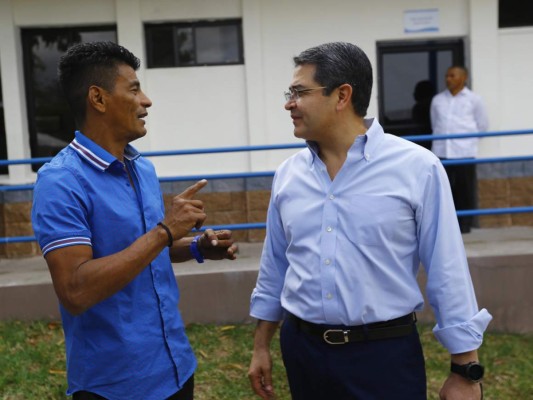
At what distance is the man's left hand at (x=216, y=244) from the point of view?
8.43 ft

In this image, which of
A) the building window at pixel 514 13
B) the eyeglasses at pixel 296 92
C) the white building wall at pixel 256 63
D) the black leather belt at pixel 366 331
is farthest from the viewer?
the building window at pixel 514 13

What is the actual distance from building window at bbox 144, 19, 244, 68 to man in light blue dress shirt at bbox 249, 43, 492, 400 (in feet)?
15.7

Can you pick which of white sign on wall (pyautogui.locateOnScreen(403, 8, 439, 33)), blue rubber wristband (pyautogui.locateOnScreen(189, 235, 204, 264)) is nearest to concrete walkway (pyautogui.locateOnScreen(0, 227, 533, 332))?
white sign on wall (pyautogui.locateOnScreen(403, 8, 439, 33))

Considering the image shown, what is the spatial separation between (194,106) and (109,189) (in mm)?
4994

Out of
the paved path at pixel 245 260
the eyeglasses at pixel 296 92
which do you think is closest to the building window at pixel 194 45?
the paved path at pixel 245 260

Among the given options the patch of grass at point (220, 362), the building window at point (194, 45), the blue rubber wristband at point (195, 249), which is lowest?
the patch of grass at point (220, 362)

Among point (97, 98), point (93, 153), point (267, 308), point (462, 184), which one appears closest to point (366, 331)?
point (267, 308)

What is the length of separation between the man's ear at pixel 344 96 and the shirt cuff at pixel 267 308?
2.60 feet

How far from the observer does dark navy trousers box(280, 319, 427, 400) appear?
245cm

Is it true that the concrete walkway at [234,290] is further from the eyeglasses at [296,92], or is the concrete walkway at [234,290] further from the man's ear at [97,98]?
the man's ear at [97,98]

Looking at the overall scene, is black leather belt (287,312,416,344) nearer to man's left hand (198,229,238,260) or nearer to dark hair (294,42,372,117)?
man's left hand (198,229,238,260)

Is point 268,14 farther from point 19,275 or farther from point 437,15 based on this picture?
point 19,275

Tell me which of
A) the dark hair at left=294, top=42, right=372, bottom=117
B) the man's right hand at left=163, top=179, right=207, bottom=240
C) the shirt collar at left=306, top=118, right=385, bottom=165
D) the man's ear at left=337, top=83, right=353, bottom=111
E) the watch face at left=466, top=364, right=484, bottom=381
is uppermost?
the dark hair at left=294, top=42, right=372, bottom=117

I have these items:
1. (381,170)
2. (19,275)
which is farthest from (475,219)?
(381,170)
